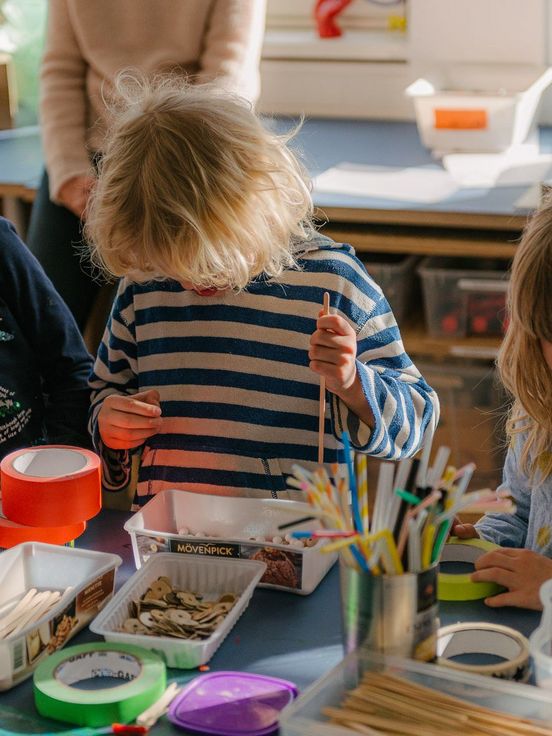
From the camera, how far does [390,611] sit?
861 millimetres

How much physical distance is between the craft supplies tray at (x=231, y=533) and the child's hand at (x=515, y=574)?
0.16m

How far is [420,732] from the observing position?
31.6 inches

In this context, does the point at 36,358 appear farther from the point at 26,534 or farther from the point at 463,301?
the point at 463,301

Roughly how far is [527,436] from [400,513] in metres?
0.46

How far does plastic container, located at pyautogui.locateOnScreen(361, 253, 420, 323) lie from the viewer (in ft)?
7.65

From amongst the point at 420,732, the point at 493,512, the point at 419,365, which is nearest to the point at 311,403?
the point at 493,512

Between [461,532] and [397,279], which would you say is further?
[397,279]

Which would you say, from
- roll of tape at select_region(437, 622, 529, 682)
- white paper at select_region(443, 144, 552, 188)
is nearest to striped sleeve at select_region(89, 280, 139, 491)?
roll of tape at select_region(437, 622, 529, 682)

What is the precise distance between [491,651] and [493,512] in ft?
1.16

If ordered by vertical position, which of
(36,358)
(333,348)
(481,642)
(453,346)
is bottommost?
(453,346)

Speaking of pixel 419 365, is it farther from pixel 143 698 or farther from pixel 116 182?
pixel 143 698

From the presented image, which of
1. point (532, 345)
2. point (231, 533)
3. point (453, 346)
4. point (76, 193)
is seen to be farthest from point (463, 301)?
point (231, 533)

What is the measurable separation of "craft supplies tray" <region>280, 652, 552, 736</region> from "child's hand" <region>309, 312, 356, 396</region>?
1.18ft

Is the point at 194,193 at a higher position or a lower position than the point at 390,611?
higher
